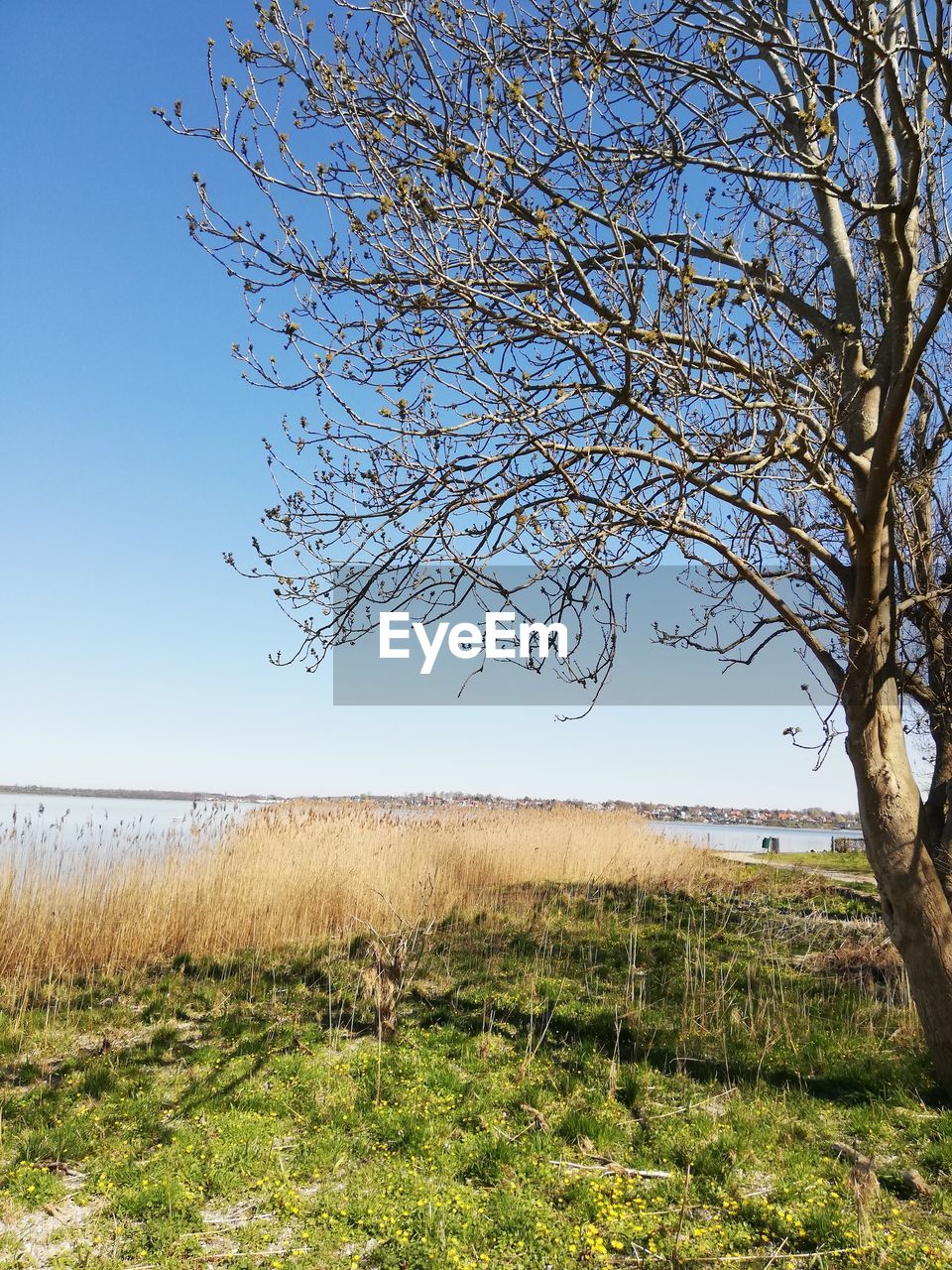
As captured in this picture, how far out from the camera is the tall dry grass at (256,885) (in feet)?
26.6

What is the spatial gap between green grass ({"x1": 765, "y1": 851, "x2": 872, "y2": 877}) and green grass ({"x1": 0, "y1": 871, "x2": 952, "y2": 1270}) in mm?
11019

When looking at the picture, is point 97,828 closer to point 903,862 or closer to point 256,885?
point 256,885

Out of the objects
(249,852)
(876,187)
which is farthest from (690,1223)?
(249,852)

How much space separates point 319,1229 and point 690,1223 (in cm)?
172

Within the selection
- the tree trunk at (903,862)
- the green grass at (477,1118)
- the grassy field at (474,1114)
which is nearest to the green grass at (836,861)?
the grassy field at (474,1114)

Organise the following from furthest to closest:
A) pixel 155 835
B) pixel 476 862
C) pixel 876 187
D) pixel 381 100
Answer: pixel 476 862
pixel 155 835
pixel 381 100
pixel 876 187

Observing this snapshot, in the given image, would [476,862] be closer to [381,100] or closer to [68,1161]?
[68,1161]

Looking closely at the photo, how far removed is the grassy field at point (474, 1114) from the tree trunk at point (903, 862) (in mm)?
622

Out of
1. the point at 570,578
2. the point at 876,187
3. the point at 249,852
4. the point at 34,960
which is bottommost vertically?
the point at 34,960

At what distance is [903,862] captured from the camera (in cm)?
479

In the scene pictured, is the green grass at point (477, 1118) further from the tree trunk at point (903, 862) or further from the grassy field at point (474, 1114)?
the tree trunk at point (903, 862)

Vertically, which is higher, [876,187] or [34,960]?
[876,187]

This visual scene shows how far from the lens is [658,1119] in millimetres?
4684

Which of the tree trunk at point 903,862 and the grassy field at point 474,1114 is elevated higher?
the tree trunk at point 903,862
